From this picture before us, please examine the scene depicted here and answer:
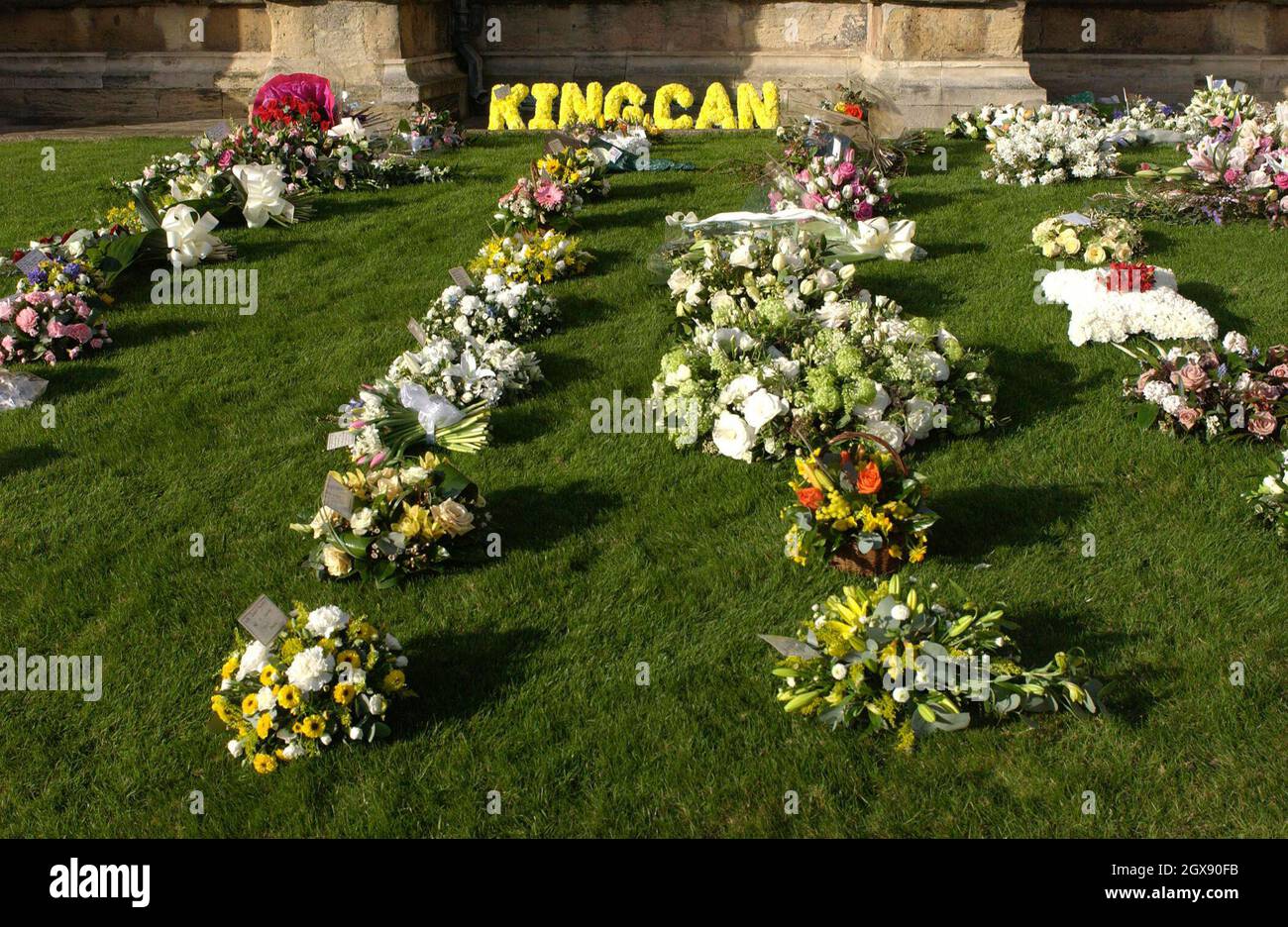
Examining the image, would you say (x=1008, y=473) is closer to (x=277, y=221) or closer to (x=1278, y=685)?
(x=1278, y=685)

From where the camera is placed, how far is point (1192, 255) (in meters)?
8.54

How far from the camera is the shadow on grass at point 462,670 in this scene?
14.5 ft

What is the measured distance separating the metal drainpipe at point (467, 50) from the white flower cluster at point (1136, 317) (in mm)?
9593

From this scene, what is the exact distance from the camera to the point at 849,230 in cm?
857

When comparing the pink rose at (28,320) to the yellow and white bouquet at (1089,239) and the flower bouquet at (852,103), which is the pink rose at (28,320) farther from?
the flower bouquet at (852,103)

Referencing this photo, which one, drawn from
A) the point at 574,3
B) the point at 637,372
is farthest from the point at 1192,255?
the point at 574,3

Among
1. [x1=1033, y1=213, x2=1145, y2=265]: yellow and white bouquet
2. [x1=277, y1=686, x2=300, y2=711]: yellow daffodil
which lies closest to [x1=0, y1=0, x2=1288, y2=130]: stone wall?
[x1=1033, y1=213, x2=1145, y2=265]: yellow and white bouquet

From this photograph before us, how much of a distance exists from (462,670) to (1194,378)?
157 inches

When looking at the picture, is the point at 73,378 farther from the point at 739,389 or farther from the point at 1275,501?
the point at 1275,501

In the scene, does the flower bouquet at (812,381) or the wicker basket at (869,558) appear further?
the flower bouquet at (812,381)

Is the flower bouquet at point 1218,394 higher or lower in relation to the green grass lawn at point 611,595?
higher

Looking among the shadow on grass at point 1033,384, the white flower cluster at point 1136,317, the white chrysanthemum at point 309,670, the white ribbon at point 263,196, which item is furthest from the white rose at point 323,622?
the white ribbon at point 263,196

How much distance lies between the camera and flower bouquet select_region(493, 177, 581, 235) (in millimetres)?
9195

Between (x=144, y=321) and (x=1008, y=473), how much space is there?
19.5 feet
